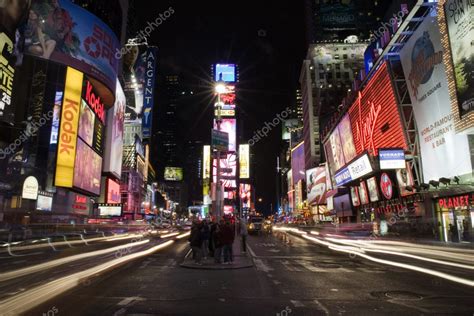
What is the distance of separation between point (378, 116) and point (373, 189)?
10.3m

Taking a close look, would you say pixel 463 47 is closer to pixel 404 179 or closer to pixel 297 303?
pixel 404 179

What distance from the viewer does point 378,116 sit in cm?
3619

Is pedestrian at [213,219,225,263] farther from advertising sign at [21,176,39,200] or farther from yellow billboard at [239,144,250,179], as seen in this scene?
yellow billboard at [239,144,250,179]

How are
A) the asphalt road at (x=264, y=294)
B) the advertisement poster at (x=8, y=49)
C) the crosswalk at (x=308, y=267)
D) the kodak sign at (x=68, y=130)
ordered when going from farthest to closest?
the kodak sign at (x=68, y=130) → the advertisement poster at (x=8, y=49) → the crosswalk at (x=308, y=267) → the asphalt road at (x=264, y=294)

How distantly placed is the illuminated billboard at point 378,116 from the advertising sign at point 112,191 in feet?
157

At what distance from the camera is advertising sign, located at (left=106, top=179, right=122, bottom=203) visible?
236 ft

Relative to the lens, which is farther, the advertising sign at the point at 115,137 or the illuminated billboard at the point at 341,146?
the advertising sign at the point at 115,137

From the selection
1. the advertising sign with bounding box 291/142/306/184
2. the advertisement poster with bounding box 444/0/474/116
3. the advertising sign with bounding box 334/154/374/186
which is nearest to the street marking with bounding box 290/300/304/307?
the advertisement poster with bounding box 444/0/474/116

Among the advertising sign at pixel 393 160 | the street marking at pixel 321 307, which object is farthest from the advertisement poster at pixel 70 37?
the street marking at pixel 321 307

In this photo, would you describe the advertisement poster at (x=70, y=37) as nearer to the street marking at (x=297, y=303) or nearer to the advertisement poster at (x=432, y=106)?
the advertisement poster at (x=432, y=106)

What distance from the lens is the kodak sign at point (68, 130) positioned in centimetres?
4784

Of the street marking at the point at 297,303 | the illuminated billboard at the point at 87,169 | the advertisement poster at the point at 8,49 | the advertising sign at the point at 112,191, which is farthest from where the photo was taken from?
the advertising sign at the point at 112,191

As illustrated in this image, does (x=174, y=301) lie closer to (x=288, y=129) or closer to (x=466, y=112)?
(x=466, y=112)

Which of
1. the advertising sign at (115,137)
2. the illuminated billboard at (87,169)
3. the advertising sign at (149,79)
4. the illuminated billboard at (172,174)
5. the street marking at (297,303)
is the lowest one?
the street marking at (297,303)
